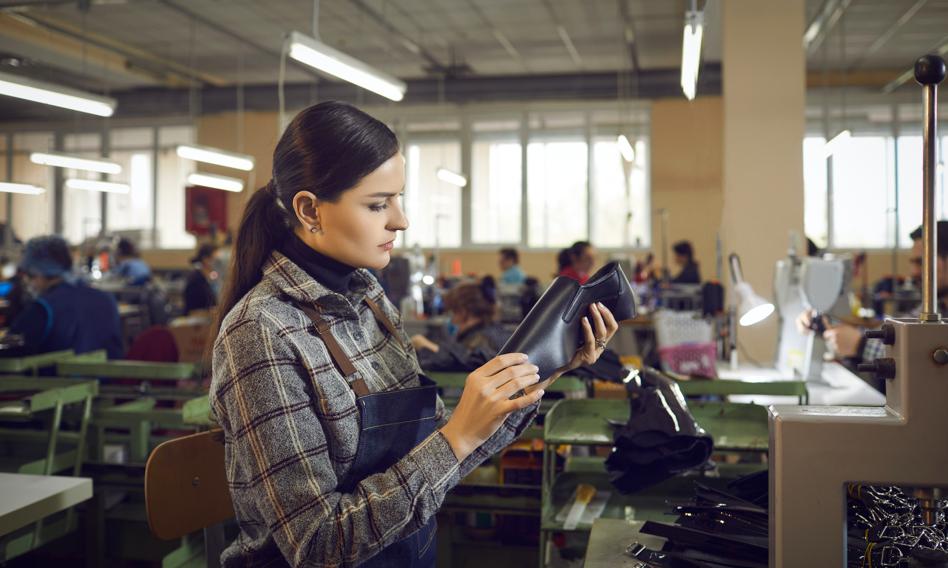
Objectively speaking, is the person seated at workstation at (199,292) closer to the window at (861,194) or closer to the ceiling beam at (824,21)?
the ceiling beam at (824,21)

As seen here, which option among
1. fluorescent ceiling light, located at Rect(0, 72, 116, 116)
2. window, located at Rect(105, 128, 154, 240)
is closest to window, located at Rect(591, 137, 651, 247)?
window, located at Rect(105, 128, 154, 240)

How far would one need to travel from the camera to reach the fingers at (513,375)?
110 centimetres

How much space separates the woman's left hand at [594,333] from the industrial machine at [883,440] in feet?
1.02

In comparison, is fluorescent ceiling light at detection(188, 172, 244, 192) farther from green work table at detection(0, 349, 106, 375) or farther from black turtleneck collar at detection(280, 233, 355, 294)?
black turtleneck collar at detection(280, 233, 355, 294)

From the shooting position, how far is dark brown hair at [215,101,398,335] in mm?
1188

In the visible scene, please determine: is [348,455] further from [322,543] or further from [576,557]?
[576,557]

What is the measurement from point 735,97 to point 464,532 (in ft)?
14.0

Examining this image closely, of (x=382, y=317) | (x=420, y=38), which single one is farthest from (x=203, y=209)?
(x=382, y=317)

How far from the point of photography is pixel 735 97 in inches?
224

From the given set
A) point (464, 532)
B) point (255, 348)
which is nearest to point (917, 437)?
point (255, 348)

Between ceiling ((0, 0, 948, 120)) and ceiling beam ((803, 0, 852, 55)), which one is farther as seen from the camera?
ceiling ((0, 0, 948, 120))

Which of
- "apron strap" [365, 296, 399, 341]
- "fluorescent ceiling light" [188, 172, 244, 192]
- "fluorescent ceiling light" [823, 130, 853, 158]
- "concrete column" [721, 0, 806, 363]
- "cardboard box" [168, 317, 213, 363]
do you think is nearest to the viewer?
"apron strap" [365, 296, 399, 341]

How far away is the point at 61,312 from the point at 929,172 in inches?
161

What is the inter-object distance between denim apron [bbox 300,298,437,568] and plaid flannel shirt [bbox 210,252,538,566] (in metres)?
0.02
